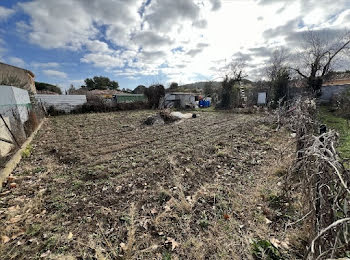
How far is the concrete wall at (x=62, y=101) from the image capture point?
14571mm

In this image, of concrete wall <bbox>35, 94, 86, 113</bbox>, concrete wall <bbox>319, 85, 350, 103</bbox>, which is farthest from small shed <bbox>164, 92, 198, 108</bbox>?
concrete wall <bbox>319, 85, 350, 103</bbox>

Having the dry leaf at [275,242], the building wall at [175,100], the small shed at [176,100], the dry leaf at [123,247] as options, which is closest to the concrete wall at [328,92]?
the small shed at [176,100]

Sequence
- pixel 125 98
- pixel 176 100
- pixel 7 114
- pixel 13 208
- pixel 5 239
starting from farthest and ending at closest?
pixel 176 100 < pixel 125 98 < pixel 7 114 < pixel 13 208 < pixel 5 239

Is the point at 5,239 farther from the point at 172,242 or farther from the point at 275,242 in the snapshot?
the point at 275,242

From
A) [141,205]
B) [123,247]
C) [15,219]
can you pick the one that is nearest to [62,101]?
[15,219]

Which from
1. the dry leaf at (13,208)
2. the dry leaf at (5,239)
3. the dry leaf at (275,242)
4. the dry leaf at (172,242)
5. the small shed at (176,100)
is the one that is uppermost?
the small shed at (176,100)

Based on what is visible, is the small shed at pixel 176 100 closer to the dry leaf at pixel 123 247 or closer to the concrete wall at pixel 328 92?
the concrete wall at pixel 328 92

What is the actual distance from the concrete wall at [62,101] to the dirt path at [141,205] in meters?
12.2

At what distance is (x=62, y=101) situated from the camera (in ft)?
49.9

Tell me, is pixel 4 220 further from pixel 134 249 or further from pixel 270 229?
pixel 270 229

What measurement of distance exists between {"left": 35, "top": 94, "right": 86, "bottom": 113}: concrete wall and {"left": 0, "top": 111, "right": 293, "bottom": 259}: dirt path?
12.2 m

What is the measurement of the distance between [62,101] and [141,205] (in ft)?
54.2

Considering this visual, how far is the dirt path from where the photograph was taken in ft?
6.42

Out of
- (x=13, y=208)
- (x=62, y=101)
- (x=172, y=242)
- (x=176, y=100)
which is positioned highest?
(x=62, y=101)
